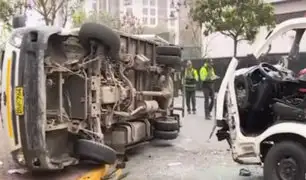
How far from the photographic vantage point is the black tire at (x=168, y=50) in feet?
31.1

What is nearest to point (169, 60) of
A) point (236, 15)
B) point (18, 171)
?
point (18, 171)

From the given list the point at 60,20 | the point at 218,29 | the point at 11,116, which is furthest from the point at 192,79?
the point at 11,116

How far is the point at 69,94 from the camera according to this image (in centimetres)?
695

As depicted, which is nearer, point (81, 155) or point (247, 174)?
point (81, 155)

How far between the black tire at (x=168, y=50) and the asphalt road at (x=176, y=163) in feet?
5.87

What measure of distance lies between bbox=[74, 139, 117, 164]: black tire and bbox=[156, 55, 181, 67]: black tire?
303cm

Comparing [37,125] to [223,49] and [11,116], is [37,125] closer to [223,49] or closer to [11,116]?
[11,116]

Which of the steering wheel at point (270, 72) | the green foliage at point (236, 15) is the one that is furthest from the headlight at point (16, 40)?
the green foliage at point (236, 15)

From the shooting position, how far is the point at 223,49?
35.6 metres

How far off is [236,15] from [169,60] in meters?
12.5

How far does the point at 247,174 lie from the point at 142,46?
2889mm

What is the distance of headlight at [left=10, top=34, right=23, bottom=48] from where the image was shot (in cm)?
644

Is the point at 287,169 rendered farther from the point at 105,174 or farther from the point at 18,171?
the point at 18,171

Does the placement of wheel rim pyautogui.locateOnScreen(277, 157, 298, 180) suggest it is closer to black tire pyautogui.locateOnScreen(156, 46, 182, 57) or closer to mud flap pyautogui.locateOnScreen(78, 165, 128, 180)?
mud flap pyautogui.locateOnScreen(78, 165, 128, 180)
